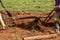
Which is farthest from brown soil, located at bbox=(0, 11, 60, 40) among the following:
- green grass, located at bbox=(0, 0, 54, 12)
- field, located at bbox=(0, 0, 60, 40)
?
green grass, located at bbox=(0, 0, 54, 12)

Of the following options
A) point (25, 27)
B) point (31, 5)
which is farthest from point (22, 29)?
point (31, 5)

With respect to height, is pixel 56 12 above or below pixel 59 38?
above

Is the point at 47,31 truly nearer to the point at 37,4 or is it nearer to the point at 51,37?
the point at 51,37

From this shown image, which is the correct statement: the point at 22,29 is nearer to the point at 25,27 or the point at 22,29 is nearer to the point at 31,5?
the point at 25,27

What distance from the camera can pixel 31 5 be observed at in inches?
467

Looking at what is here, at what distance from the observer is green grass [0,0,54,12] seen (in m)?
11.0

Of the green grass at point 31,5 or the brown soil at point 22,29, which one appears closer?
the brown soil at point 22,29

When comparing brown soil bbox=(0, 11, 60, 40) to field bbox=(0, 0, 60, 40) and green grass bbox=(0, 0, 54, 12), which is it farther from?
green grass bbox=(0, 0, 54, 12)

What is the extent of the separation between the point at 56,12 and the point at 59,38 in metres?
0.86

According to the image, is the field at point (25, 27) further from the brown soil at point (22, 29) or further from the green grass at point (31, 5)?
the green grass at point (31, 5)

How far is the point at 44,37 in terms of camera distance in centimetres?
767

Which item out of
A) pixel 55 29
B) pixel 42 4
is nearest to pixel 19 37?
pixel 55 29

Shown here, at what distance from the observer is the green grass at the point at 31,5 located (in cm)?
1099

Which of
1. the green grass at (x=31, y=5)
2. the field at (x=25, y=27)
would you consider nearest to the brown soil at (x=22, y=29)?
the field at (x=25, y=27)
